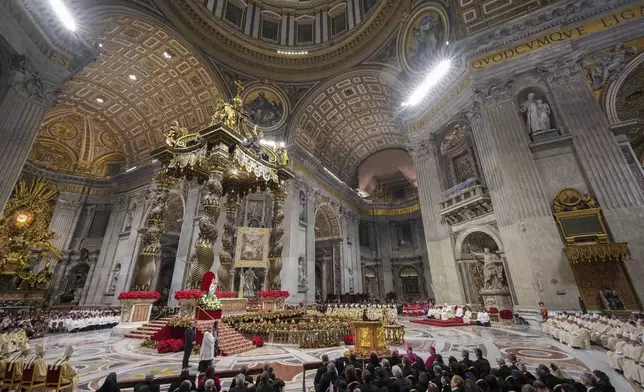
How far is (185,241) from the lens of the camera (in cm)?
1532

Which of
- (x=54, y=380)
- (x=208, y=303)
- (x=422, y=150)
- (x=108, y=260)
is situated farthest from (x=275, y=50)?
(x=54, y=380)

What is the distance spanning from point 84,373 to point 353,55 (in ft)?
62.3

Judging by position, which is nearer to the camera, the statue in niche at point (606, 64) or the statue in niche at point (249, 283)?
the statue in niche at point (606, 64)

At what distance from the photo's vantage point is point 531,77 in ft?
34.5

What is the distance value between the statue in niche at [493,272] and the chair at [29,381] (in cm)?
1302

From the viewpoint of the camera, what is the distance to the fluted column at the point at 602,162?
305 inches

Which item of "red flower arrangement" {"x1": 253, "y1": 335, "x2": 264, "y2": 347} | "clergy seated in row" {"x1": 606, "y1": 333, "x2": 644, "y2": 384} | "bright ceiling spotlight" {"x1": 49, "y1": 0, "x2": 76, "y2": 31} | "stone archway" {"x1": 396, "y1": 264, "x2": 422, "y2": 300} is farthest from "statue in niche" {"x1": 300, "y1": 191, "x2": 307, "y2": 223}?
"clergy seated in row" {"x1": 606, "y1": 333, "x2": 644, "y2": 384}

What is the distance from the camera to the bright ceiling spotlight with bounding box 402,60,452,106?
501 inches

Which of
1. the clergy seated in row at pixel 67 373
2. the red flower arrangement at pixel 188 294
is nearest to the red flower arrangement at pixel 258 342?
the red flower arrangement at pixel 188 294

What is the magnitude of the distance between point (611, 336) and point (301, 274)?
13136 millimetres

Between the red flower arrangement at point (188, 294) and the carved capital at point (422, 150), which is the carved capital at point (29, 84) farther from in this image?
the carved capital at point (422, 150)

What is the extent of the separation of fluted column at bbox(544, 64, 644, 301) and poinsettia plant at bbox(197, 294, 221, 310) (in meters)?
11.8

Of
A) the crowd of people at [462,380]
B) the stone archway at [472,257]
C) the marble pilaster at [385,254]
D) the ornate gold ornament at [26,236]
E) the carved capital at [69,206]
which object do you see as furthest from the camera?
the marble pilaster at [385,254]

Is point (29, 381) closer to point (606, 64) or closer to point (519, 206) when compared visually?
point (519, 206)
